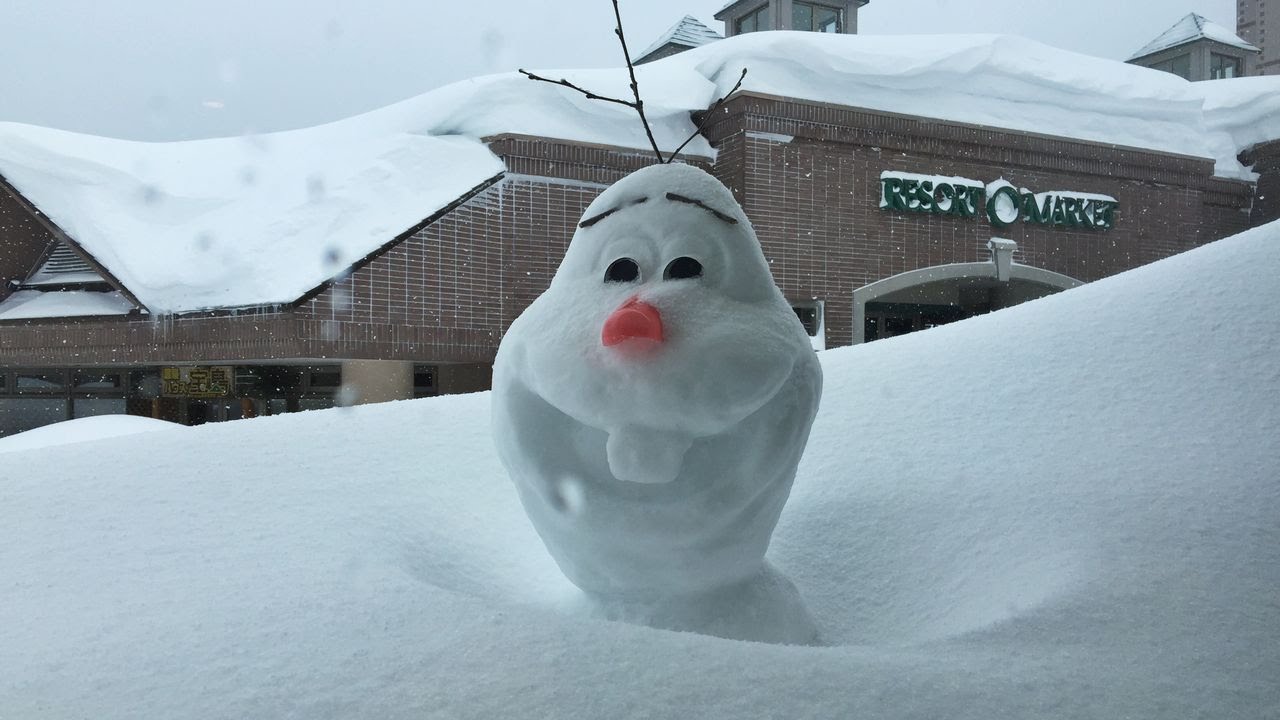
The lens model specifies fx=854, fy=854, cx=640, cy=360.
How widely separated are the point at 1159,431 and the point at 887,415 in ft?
3.05

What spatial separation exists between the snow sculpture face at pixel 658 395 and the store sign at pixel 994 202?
366 inches

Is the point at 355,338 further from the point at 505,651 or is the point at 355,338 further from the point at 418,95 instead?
the point at 505,651

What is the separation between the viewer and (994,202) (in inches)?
453

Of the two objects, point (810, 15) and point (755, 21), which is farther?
point (755, 21)

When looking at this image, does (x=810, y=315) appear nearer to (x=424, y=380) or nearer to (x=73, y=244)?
(x=424, y=380)

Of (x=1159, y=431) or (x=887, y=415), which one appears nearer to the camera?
(x=1159, y=431)

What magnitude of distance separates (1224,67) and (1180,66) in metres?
0.87

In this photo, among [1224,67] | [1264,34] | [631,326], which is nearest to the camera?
[631,326]

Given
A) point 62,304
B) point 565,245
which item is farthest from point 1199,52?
Result: point 62,304

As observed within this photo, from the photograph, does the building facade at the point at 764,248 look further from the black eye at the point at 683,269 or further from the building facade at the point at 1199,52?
the black eye at the point at 683,269

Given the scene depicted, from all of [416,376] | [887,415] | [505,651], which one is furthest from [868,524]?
[416,376]

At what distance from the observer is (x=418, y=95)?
422 inches

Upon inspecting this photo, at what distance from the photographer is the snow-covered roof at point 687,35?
49.8 ft

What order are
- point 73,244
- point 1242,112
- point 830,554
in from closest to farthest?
point 830,554
point 73,244
point 1242,112
